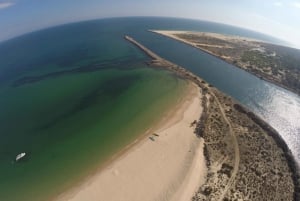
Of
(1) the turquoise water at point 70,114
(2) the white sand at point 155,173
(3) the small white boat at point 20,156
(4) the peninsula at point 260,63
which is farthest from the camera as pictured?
(4) the peninsula at point 260,63

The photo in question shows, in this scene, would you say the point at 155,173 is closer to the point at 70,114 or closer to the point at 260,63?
the point at 70,114

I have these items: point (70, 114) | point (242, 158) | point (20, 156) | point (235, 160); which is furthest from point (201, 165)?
point (70, 114)

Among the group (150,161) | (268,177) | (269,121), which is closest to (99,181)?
(150,161)

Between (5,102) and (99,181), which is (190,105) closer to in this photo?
(99,181)

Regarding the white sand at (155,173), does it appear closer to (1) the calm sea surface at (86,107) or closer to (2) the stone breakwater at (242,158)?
(2) the stone breakwater at (242,158)

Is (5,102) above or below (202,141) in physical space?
below

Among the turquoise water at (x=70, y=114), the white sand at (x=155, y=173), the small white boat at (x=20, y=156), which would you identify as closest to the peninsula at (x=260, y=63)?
the turquoise water at (x=70, y=114)
